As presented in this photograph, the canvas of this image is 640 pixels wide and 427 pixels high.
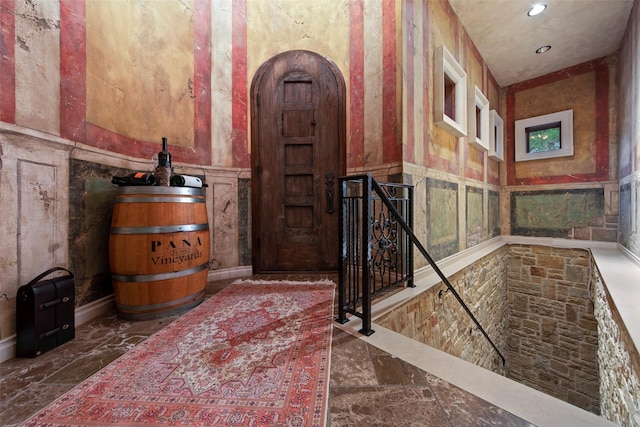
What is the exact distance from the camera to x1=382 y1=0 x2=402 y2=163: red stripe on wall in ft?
9.10

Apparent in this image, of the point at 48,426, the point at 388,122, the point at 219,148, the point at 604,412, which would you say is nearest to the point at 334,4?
the point at 388,122

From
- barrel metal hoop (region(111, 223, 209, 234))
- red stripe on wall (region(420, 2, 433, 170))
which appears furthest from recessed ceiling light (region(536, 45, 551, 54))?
barrel metal hoop (region(111, 223, 209, 234))

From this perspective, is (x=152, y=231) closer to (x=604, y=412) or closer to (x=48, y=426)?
(x=48, y=426)

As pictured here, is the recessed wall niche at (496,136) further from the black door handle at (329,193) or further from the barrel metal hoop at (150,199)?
the barrel metal hoop at (150,199)

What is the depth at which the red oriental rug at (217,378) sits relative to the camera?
982 millimetres

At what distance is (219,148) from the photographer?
9.65 ft

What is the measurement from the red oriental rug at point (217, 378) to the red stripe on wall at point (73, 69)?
1.59 meters

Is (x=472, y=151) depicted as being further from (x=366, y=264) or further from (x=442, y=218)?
(x=366, y=264)

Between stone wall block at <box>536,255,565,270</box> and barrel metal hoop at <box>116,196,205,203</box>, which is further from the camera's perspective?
stone wall block at <box>536,255,565,270</box>

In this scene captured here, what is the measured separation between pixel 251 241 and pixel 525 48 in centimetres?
604

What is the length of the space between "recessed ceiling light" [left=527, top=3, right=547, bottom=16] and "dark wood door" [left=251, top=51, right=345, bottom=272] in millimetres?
3169

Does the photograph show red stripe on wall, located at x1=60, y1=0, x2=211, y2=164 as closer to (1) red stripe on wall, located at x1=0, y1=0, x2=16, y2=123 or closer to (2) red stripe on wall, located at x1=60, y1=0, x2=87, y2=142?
(2) red stripe on wall, located at x1=60, y1=0, x2=87, y2=142

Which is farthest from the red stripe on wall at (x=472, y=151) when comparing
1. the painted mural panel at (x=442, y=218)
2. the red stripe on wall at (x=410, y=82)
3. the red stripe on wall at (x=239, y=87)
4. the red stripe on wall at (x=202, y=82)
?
the red stripe on wall at (x=202, y=82)

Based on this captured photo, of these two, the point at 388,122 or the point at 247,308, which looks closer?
the point at 247,308
